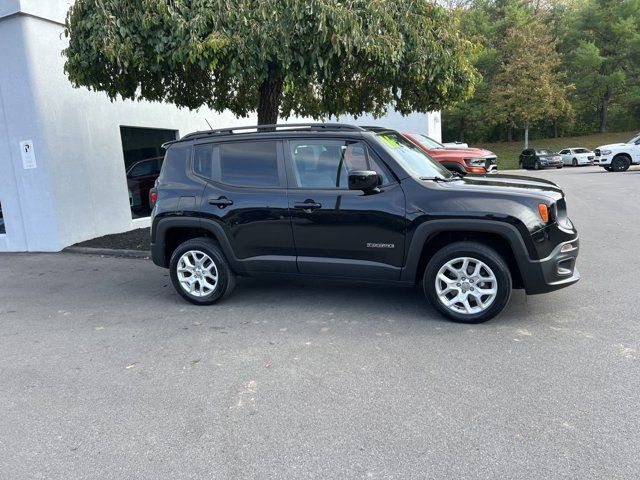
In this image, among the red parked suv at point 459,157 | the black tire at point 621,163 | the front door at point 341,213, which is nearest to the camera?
the front door at point 341,213

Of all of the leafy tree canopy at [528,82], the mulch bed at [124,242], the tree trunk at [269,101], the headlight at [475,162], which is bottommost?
the mulch bed at [124,242]

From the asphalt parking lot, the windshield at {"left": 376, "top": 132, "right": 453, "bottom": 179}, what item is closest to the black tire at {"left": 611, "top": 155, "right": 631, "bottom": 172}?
the asphalt parking lot

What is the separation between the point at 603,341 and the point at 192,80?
7417mm

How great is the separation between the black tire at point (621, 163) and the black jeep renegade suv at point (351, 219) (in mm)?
19843

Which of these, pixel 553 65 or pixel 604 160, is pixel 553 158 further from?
pixel 553 65

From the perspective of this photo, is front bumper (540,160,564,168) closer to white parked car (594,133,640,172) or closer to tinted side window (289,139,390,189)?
white parked car (594,133,640,172)

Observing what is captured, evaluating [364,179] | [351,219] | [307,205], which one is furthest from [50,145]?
[364,179]

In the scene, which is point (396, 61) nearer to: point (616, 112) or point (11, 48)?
point (11, 48)

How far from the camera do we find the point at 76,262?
28.1 feet

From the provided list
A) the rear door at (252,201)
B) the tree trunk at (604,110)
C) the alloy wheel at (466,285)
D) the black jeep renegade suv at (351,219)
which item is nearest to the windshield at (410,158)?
the black jeep renegade suv at (351,219)

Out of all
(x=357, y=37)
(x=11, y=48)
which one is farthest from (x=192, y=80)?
(x=357, y=37)

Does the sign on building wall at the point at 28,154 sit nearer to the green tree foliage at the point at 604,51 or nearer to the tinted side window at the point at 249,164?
the tinted side window at the point at 249,164

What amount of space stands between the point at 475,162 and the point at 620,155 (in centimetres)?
1415

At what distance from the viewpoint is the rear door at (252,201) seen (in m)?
5.25
